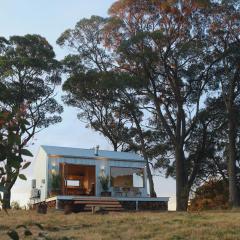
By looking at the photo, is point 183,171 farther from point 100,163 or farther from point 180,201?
point 100,163

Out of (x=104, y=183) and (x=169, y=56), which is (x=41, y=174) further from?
(x=169, y=56)

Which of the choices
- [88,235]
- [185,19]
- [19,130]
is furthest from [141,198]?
[19,130]

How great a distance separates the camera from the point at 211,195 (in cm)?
2797

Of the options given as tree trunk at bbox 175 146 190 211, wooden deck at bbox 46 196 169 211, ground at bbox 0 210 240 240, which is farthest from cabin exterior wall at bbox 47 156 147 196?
ground at bbox 0 210 240 240

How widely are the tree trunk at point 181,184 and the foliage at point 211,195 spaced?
6.13 ft

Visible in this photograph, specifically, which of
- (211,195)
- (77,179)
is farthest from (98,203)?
(211,195)

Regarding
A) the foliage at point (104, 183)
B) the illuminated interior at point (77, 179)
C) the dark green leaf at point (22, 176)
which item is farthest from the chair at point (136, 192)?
the dark green leaf at point (22, 176)

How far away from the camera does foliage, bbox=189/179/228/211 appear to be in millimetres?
26283

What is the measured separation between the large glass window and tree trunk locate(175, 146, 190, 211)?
2073mm

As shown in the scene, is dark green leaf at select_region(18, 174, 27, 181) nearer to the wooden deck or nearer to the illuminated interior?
the wooden deck

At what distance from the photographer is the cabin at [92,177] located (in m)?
21.6

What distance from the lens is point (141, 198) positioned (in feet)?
70.7

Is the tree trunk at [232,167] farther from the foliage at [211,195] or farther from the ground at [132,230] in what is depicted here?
the ground at [132,230]

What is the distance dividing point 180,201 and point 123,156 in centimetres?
349
